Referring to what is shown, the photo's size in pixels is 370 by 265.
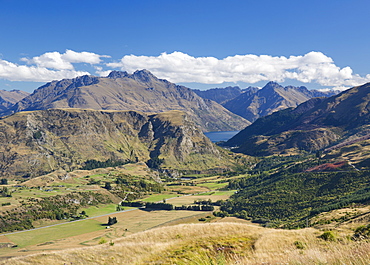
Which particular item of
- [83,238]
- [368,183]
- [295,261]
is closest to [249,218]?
[368,183]

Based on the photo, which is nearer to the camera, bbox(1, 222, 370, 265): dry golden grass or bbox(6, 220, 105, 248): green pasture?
bbox(1, 222, 370, 265): dry golden grass

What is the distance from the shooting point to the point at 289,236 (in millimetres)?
42562

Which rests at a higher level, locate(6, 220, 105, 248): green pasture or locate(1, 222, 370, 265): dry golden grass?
locate(1, 222, 370, 265): dry golden grass

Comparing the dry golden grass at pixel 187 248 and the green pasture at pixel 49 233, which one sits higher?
the dry golden grass at pixel 187 248

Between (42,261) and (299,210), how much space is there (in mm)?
171549

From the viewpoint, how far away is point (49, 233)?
178 meters

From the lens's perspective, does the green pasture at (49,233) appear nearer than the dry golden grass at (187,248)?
No

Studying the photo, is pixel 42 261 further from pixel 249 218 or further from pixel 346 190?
pixel 346 190

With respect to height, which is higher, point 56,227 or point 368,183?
point 368,183

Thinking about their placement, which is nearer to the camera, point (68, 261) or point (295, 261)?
point (295, 261)

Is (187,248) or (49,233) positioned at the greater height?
(187,248)

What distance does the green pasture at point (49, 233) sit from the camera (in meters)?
160

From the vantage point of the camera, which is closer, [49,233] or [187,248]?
[187,248]

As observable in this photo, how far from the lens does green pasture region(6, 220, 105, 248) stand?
525ft
